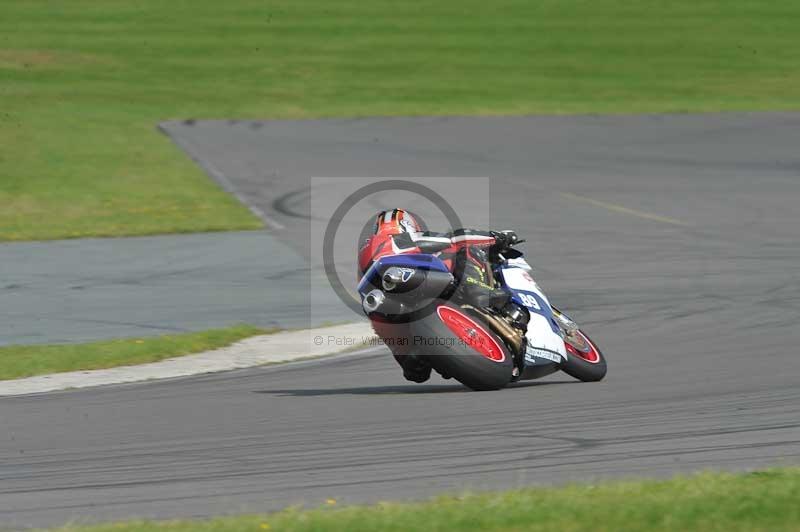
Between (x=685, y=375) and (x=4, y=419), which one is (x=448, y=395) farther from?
(x=4, y=419)

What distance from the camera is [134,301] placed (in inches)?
642

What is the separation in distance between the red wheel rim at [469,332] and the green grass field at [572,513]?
9.57 ft

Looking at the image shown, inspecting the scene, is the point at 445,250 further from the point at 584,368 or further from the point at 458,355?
the point at 584,368

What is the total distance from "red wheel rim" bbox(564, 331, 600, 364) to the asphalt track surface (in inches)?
10.7

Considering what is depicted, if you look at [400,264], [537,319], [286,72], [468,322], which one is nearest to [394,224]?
[400,264]

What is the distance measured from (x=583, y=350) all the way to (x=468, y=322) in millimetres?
1479

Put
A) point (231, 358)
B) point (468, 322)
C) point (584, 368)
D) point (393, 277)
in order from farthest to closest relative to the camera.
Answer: point (231, 358) < point (584, 368) < point (468, 322) < point (393, 277)

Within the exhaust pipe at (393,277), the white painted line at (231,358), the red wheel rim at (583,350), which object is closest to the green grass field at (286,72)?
the white painted line at (231,358)

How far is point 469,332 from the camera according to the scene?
32.0ft

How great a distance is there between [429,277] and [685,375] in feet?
9.15

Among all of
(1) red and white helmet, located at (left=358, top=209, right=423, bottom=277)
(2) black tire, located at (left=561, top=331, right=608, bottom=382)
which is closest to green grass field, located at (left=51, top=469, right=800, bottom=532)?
(1) red and white helmet, located at (left=358, top=209, right=423, bottom=277)

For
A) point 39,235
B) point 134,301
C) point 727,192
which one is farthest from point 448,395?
point 727,192

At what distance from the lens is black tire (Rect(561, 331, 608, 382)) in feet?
35.0

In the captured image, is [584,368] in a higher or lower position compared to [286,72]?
lower
